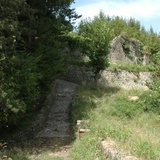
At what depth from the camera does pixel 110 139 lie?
830 cm

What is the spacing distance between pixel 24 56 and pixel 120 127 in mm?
4598

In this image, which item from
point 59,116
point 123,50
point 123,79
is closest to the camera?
point 59,116

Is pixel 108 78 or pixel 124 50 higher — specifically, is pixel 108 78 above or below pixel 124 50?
below

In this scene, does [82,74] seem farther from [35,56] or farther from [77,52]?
[35,56]

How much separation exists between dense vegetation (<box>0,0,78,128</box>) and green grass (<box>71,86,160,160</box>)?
2.27 meters

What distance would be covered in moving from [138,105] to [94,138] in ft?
17.2

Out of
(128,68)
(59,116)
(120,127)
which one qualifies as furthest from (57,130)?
(128,68)

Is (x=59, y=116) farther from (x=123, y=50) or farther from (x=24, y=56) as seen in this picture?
(x=123, y=50)

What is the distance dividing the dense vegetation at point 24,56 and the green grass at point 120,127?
2269 mm

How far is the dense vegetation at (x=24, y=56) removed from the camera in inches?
373

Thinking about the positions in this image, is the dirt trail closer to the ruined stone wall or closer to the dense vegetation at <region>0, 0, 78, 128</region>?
the dense vegetation at <region>0, 0, 78, 128</region>

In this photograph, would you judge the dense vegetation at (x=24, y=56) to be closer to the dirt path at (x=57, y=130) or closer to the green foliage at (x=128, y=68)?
the dirt path at (x=57, y=130)

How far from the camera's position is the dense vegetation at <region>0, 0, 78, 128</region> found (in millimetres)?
9469

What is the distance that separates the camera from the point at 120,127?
9094 mm
